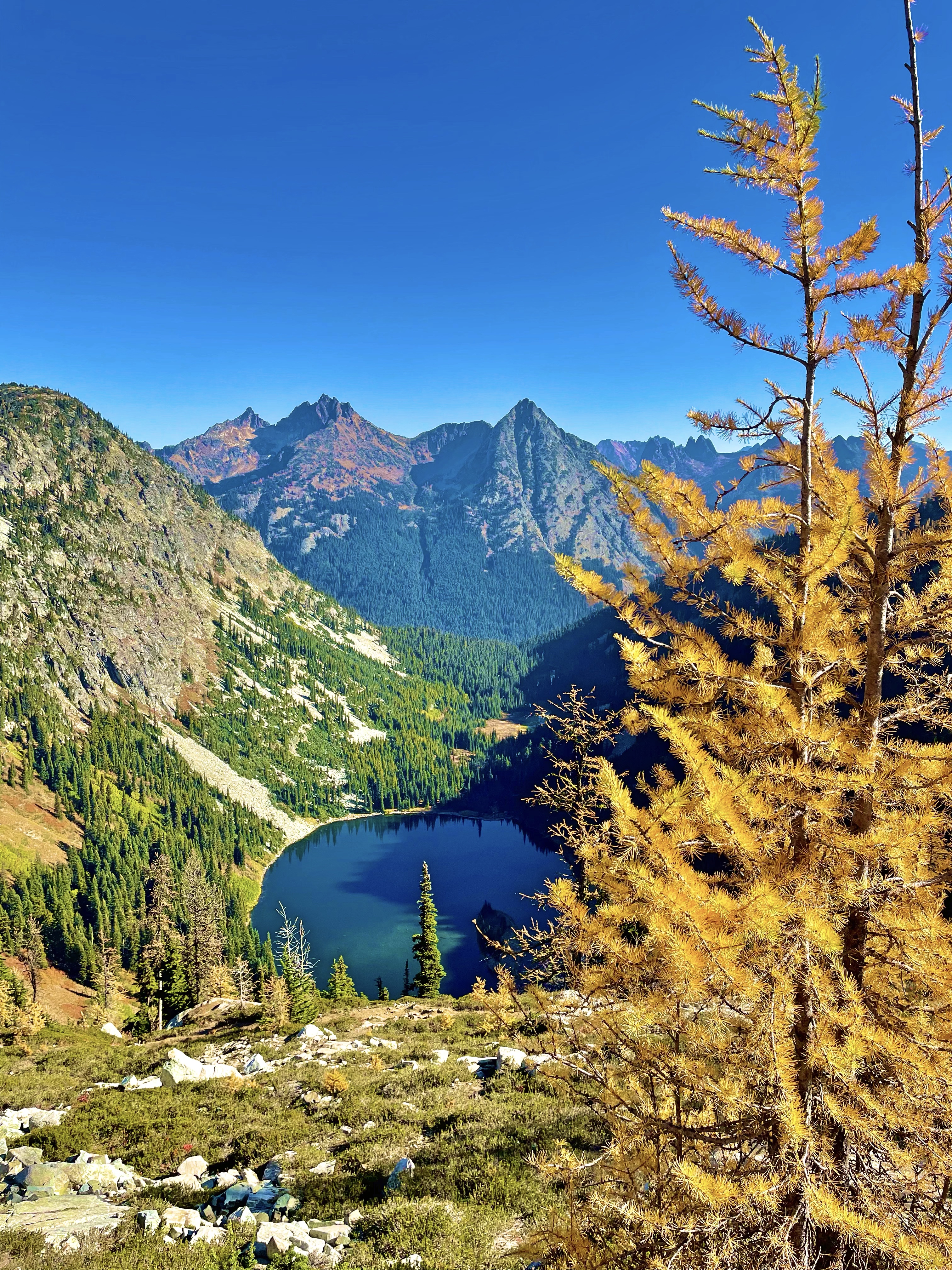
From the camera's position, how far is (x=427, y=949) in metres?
54.8

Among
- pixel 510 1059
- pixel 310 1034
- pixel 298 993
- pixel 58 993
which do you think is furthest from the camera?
pixel 58 993

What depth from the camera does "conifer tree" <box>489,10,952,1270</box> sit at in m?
4.77

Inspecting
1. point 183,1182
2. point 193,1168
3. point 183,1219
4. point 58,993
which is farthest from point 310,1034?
point 58,993

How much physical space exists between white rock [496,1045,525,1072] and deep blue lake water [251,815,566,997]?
74216 mm

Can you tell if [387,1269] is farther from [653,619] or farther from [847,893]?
[653,619]

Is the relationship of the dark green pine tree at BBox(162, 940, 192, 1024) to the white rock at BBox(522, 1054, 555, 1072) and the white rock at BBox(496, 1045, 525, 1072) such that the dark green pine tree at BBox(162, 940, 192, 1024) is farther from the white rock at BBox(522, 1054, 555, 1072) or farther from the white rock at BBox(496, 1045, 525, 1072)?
the white rock at BBox(522, 1054, 555, 1072)

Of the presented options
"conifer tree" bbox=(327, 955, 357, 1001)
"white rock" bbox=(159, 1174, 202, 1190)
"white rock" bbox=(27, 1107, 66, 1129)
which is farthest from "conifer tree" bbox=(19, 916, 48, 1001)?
"white rock" bbox=(159, 1174, 202, 1190)

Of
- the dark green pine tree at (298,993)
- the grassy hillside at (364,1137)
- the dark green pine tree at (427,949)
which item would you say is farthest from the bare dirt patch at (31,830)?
the grassy hillside at (364,1137)

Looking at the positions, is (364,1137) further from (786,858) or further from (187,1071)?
(786,858)

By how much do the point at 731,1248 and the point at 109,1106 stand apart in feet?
72.6

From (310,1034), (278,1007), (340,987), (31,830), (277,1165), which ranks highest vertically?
(277,1165)

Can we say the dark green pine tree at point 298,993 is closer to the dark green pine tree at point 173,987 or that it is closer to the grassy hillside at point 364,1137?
the dark green pine tree at point 173,987

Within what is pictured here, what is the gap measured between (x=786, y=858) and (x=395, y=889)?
158 metres

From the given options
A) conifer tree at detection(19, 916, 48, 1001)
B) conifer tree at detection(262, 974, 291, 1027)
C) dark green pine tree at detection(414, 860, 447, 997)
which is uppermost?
conifer tree at detection(262, 974, 291, 1027)
